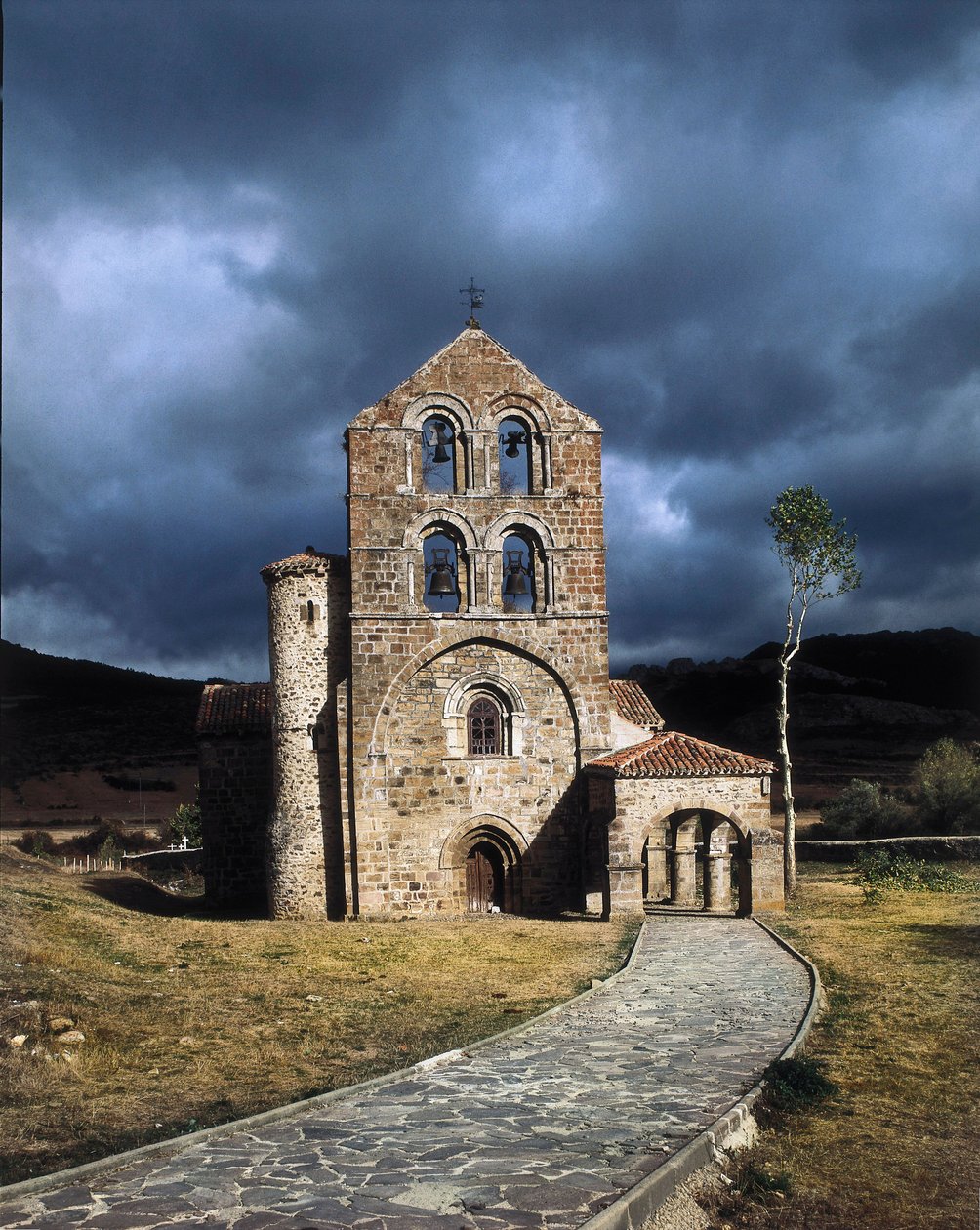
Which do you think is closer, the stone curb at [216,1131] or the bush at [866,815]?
the stone curb at [216,1131]

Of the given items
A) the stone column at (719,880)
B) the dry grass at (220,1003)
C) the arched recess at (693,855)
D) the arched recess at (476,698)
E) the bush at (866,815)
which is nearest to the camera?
the dry grass at (220,1003)

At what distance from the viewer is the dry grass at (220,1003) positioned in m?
9.44

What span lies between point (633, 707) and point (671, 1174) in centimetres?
2034

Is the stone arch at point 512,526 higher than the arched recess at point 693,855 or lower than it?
higher

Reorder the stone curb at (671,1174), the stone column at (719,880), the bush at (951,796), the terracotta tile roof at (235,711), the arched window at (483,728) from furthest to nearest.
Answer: the bush at (951,796) < the terracotta tile roof at (235,711) < the stone column at (719,880) < the arched window at (483,728) < the stone curb at (671,1174)

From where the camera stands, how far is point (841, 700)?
281 feet

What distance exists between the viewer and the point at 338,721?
24125 millimetres

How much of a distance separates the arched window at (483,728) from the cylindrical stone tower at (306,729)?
9.82 ft

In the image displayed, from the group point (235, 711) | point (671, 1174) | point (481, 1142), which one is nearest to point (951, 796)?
point (235, 711)

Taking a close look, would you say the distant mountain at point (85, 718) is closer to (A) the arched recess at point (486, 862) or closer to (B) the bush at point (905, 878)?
(A) the arched recess at point (486, 862)

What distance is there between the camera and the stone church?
947 inches

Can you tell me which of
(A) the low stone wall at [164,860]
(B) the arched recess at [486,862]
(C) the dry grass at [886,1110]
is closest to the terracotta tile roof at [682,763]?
(B) the arched recess at [486,862]

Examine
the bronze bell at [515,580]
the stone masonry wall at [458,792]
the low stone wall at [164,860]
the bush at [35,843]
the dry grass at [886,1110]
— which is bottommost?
the low stone wall at [164,860]

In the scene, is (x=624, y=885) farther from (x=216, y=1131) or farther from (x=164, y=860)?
(x=164, y=860)
